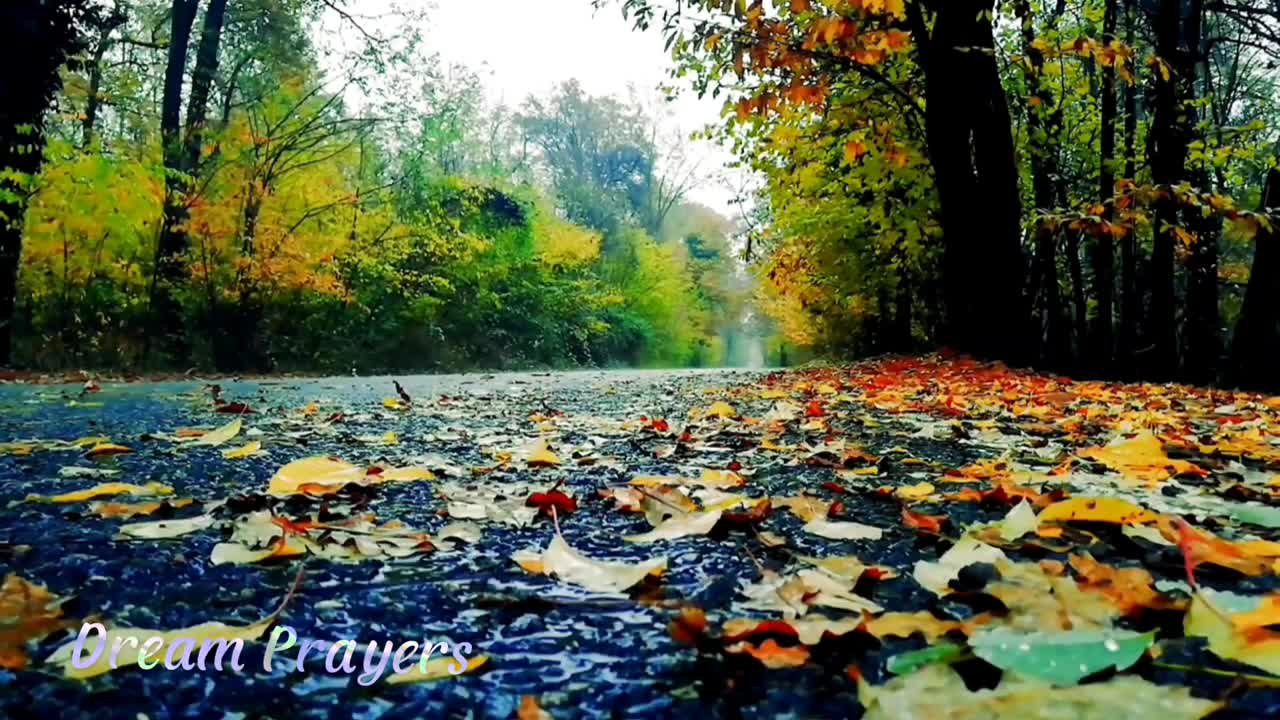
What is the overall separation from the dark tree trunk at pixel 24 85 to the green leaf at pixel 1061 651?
37.7 feet

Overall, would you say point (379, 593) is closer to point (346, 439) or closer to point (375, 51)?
point (346, 439)

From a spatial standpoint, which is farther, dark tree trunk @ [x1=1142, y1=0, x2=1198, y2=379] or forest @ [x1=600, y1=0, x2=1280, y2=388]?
dark tree trunk @ [x1=1142, y1=0, x2=1198, y2=379]

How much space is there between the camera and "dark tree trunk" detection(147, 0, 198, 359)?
42.4 feet

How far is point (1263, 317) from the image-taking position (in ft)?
26.1

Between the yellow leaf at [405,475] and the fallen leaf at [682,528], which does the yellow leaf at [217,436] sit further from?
the fallen leaf at [682,528]

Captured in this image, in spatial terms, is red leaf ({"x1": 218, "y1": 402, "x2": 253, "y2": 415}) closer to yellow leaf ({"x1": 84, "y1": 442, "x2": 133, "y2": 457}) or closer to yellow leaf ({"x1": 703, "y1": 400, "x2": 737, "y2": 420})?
yellow leaf ({"x1": 84, "y1": 442, "x2": 133, "y2": 457})

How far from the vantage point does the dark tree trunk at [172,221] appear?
12.9 metres

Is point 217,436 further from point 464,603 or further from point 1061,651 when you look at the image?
point 1061,651

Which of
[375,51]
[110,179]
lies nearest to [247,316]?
[110,179]

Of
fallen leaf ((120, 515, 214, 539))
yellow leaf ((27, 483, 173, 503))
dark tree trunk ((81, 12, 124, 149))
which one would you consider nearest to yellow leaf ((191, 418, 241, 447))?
yellow leaf ((27, 483, 173, 503))

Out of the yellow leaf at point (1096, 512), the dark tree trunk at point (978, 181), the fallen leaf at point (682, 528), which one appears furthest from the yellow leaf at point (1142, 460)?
the dark tree trunk at point (978, 181)

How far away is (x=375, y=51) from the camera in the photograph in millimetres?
15328

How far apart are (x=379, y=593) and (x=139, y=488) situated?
3.40 feet

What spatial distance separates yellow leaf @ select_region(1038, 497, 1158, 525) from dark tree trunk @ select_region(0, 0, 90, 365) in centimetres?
1125
